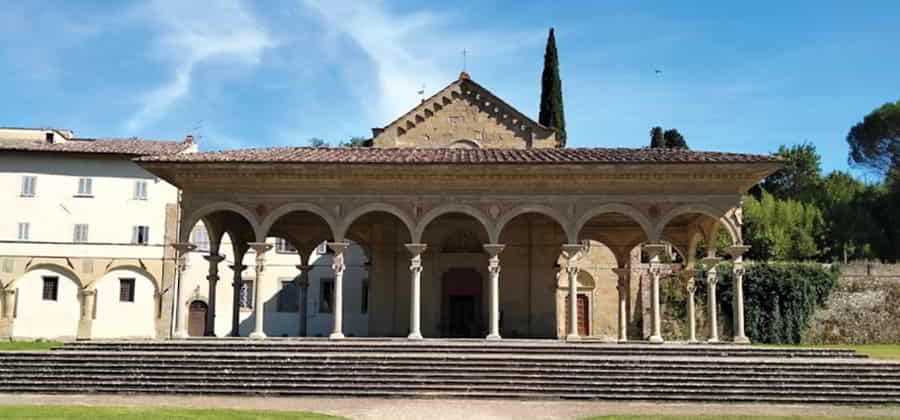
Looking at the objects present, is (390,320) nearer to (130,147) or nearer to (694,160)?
(694,160)

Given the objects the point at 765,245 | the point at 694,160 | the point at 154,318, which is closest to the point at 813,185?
the point at 765,245

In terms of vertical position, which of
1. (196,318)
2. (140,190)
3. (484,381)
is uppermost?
(140,190)

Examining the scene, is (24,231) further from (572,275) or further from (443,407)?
(443,407)

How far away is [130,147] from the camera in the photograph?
131ft

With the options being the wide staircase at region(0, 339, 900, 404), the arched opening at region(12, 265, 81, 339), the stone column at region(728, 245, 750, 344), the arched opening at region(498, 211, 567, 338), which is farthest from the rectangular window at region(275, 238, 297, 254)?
the stone column at region(728, 245, 750, 344)

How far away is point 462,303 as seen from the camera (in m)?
28.7

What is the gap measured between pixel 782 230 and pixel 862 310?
10937 millimetres

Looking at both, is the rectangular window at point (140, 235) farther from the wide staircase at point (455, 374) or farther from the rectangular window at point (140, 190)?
the wide staircase at point (455, 374)

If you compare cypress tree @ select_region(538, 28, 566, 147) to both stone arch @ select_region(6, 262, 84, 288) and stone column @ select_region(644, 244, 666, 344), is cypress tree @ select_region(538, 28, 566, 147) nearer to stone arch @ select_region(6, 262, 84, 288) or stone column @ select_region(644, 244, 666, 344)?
stone column @ select_region(644, 244, 666, 344)

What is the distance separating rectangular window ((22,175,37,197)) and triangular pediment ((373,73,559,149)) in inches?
711

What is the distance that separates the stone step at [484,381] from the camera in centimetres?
1702

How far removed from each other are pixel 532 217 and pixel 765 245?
26007 mm

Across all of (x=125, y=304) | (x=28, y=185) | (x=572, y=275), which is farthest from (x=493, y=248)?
(x=28, y=185)

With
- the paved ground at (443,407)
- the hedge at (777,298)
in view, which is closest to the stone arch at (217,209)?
the paved ground at (443,407)
